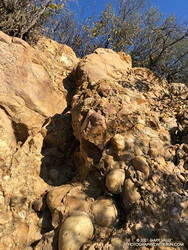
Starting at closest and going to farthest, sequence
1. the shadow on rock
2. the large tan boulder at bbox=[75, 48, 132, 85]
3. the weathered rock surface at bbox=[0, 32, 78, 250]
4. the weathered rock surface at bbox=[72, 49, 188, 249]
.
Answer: the weathered rock surface at bbox=[72, 49, 188, 249]
the weathered rock surface at bbox=[0, 32, 78, 250]
the shadow on rock
the large tan boulder at bbox=[75, 48, 132, 85]

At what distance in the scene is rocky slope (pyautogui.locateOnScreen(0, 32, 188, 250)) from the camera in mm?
2479

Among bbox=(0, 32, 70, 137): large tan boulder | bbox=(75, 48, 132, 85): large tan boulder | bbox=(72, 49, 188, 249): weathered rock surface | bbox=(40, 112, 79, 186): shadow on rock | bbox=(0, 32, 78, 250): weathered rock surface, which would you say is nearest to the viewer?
bbox=(72, 49, 188, 249): weathered rock surface

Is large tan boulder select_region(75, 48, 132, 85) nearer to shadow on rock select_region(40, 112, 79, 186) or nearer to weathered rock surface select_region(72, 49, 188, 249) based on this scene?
A: weathered rock surface select_region(72, 49, 188, 249)

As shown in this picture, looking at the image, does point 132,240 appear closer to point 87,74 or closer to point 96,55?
point 87,74

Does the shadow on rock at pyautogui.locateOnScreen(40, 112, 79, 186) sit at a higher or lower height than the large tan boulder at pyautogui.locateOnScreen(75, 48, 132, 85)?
lower

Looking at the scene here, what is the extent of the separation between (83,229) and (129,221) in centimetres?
44

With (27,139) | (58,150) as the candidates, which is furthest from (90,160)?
(27,139)

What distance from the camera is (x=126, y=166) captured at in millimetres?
2910

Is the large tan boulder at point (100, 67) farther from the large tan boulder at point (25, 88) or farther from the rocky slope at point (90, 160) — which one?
the large tan boulder at point (25, 88)

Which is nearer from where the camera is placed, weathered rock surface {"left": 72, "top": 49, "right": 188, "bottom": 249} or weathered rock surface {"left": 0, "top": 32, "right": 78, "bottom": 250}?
weathered rock surface {"left": 72, "top": 49, "right": 188, "bottom": 249}

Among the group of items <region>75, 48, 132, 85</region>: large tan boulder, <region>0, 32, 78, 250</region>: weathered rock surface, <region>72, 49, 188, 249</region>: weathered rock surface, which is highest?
<region>75, 48, 132, 85</region>: large tan boulder

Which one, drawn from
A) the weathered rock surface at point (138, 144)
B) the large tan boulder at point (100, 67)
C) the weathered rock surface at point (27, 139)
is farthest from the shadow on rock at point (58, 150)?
the large tan boulder at point (100, 67)

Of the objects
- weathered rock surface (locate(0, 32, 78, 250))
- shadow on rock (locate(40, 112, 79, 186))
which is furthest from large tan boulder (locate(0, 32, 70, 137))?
shadow on rock (locate(40, 112, 79, 186))

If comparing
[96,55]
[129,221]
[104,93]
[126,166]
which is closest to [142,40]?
[96,55]
